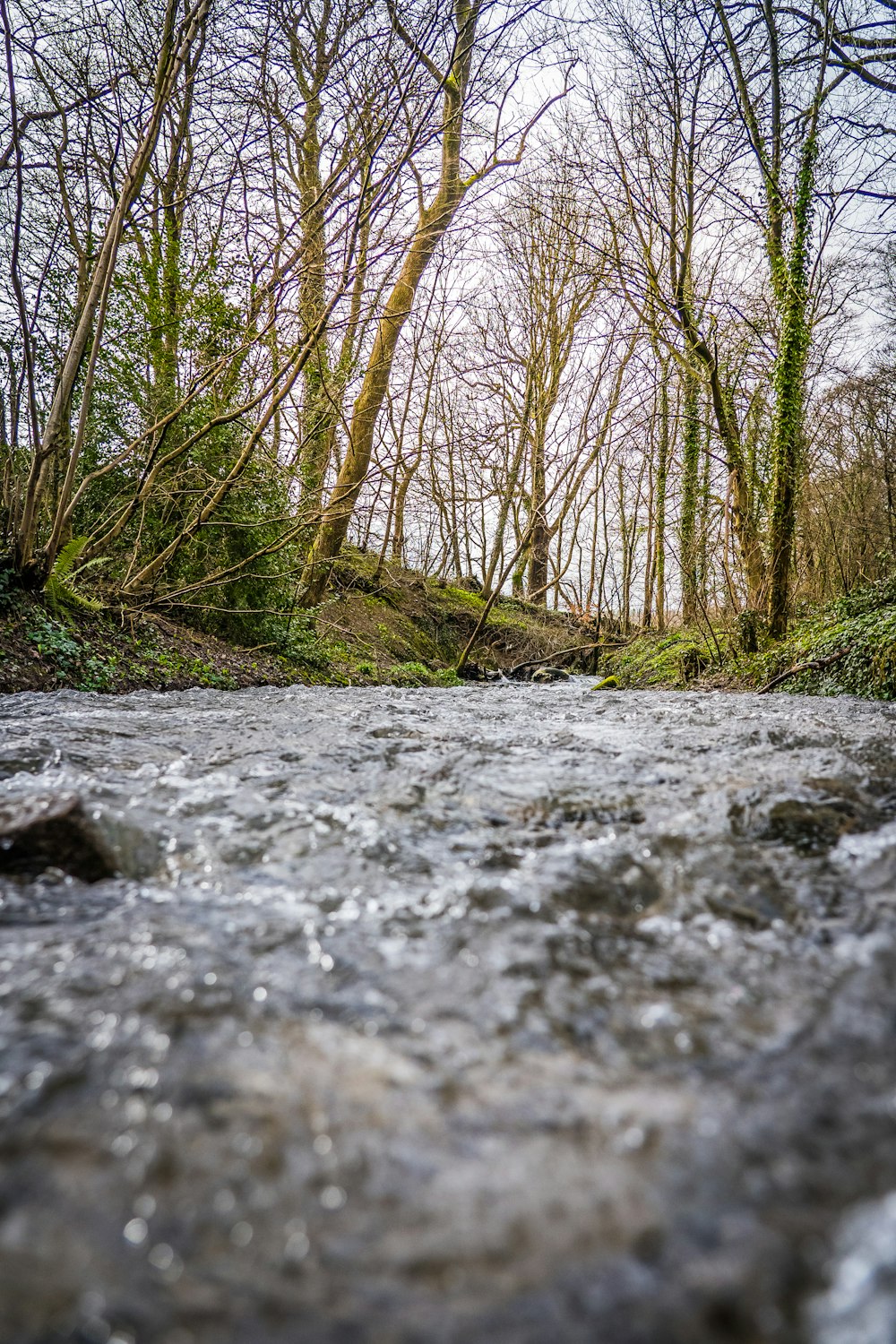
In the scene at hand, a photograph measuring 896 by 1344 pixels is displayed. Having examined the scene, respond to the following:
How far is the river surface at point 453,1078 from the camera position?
54 centimetres

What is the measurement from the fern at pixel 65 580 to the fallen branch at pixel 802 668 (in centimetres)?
597

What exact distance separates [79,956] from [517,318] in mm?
14831

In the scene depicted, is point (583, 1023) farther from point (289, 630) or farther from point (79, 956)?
point (289, 630)

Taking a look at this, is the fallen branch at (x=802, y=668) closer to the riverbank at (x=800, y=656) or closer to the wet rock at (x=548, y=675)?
the riverbank at (x=800, y=656)

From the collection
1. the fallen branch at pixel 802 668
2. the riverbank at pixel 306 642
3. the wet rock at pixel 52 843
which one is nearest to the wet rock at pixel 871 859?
the wet rock at pixel 52 843

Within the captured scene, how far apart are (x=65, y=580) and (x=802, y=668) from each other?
20.6 ft

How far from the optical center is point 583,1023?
0.91 metres

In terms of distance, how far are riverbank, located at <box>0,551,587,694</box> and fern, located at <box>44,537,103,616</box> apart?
0.13 feet

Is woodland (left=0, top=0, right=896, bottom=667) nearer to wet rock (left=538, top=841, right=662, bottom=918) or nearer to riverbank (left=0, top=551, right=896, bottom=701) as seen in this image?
riverbank (left=0, top=551, right=896, bottom=701)

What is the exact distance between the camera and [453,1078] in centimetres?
80

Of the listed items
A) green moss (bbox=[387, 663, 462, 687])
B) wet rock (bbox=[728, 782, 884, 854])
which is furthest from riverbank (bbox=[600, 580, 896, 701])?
wet rock (bbox=[728, 782, 884, 854])

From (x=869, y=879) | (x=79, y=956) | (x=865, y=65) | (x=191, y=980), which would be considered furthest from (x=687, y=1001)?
(x=865, y=65)

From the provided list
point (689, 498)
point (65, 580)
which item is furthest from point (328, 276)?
point (689, 498)

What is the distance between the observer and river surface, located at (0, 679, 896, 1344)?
21.2 inches
